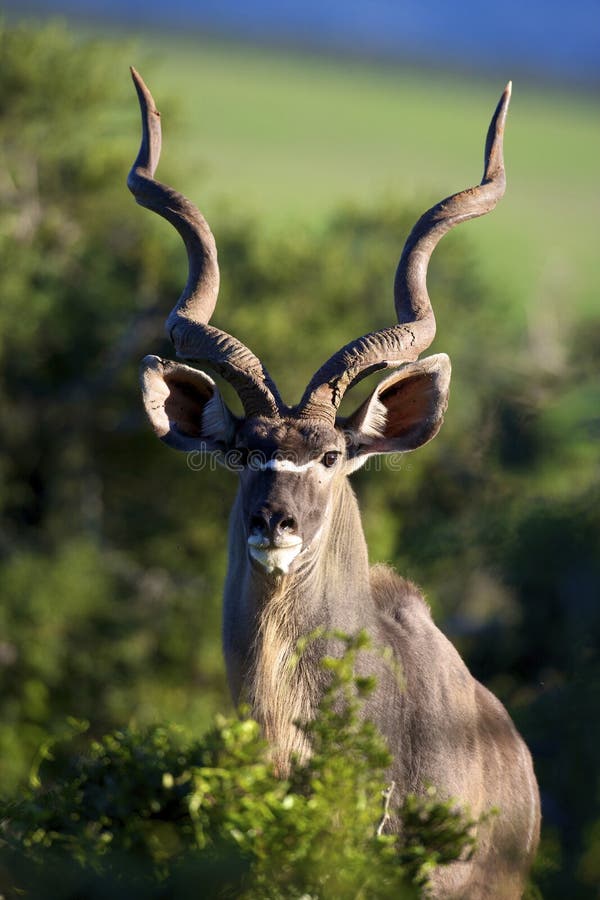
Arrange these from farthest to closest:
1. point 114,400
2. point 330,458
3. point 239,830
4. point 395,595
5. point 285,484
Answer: point 114,400
point 395,595
point 330,458
point 285,484
point 239,830

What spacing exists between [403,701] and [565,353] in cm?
1416

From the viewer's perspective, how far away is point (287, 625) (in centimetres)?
561

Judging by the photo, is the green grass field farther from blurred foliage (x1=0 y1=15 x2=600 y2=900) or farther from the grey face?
the grey face

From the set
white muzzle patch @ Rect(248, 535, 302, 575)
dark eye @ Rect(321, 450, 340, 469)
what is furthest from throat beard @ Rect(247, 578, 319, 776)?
dark eye @ Rect(321, 450, 340, 469)

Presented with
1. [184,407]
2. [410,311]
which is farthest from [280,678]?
[410,311]

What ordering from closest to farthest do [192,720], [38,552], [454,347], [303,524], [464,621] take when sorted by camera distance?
[303,524]
[464,621]
[192,720]
[38,552]
[454,347]

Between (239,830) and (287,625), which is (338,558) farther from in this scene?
(239,830)

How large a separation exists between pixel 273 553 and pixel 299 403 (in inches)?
34.1

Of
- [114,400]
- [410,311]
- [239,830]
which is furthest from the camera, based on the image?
[114,400]

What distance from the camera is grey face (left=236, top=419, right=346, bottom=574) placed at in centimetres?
523

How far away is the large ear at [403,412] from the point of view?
234 inches

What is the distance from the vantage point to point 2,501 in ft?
55.9

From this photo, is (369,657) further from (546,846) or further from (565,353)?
(565,353)

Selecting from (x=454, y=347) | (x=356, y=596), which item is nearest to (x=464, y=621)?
(x=454, y=347)
